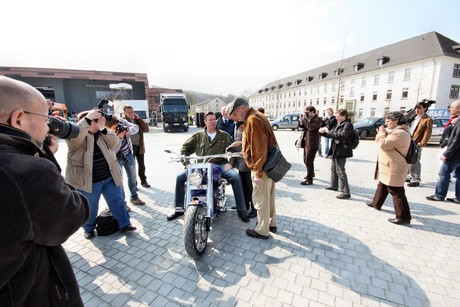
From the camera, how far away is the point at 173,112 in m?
18.1

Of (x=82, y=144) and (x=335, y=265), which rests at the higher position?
(x=82, y=144)

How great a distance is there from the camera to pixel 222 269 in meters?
2.50

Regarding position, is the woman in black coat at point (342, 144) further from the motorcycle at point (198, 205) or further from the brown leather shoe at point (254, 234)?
the motorcycle at point (198, 205)

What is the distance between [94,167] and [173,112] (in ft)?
52.4

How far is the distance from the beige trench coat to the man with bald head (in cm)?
392

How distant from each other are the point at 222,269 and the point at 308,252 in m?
1.14

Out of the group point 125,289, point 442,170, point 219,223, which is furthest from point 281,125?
point 125,289

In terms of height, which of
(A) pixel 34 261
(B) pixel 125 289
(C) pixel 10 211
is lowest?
(B) pixel 125 289

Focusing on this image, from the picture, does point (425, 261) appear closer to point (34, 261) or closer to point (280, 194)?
point (280, 194)

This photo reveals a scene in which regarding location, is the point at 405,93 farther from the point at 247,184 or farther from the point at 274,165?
the point at 274,165

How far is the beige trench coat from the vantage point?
326cm

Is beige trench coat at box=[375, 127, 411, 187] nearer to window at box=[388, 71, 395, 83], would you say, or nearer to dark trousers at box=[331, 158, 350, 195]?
dark trousers at box=[331, 158, 350, 195]

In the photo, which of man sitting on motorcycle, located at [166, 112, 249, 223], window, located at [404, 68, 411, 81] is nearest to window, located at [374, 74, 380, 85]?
window, located at [404, 68, 411, 81]

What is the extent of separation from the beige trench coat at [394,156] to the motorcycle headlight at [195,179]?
9.55 ft
